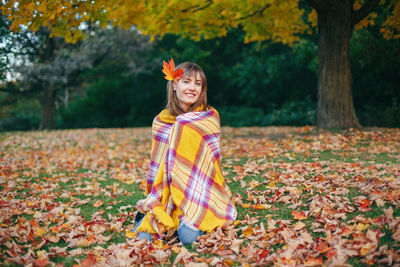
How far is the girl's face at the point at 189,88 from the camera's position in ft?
10.6

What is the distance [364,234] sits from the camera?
2551 millimetres

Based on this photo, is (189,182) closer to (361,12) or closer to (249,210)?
(249,210)

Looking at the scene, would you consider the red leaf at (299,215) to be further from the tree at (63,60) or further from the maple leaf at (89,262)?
the tree at (63,60)

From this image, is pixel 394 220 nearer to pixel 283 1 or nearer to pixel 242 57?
pixel 283 1

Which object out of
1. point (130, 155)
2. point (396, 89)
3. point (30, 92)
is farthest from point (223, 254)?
point (30, 92)

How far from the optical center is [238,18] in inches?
381

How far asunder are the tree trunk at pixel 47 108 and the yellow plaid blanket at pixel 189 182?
16.1m

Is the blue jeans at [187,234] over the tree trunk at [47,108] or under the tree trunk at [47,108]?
under

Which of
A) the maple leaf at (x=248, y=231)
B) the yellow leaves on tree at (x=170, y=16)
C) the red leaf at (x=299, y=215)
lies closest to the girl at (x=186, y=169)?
the maple leaf at (x=248, y=231)

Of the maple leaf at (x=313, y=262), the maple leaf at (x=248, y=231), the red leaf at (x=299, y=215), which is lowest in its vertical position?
the maple leaf at (x=248, y=231)

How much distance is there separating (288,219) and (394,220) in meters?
0.97

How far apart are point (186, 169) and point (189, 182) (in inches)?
4.9

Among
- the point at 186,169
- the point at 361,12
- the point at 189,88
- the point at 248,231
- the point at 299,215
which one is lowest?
the point at 248,231

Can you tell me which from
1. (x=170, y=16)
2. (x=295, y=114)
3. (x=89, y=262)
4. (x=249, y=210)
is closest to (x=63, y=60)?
(x=170, y=16)
